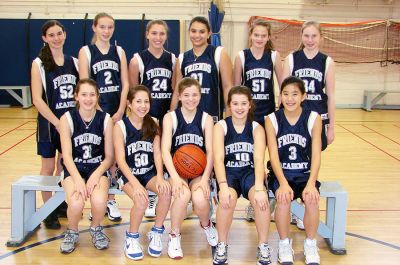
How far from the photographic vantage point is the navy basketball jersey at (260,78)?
3.66m

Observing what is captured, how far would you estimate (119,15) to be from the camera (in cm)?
1004

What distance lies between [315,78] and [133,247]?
1843 mm

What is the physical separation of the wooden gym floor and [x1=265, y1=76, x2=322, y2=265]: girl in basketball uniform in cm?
18

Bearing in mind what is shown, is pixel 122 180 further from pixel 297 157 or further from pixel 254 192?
pixel 297 157

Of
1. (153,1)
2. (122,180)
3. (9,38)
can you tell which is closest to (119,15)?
(153,1)

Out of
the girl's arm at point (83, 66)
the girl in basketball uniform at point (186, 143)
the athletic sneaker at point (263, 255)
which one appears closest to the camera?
the athletic sneaker at point (263, 255)

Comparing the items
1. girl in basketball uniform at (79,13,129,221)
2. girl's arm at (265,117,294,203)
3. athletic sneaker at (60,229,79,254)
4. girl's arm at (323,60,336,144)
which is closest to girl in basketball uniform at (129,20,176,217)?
girl in basketball uniform at (79,13,129,221)

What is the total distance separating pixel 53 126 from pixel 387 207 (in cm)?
300

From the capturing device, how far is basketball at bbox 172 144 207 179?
10.6 ft

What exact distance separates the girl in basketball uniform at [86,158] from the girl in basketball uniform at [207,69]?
2.09ft

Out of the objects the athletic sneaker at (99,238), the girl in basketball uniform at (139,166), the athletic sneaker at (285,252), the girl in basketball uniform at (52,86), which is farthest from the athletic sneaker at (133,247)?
the athletic sneaker at (285,252)

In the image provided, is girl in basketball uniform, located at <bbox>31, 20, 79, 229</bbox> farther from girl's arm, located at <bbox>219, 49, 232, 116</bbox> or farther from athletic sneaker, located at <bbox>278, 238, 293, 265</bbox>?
athletic sneaker, located at <bbox>278, 238, 293, 265</bbox>

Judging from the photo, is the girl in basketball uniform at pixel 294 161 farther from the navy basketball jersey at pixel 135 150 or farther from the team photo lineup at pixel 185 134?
the navy basketball jersey at pixel 135 150

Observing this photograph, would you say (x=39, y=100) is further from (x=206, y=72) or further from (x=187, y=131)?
(x=206, y=72)
